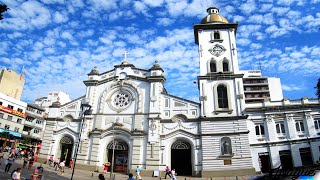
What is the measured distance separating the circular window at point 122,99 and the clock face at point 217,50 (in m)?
12.1

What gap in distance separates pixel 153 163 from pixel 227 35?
743 inches

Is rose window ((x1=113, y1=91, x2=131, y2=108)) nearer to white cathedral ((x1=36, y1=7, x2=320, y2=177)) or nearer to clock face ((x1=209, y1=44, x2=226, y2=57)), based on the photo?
white cathedral ((x1=36, y1=7, x2=320, y2=177))

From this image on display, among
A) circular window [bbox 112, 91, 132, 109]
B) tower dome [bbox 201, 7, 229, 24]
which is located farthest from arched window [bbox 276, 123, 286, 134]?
circular window [bbox 112, 91, 132, 109]

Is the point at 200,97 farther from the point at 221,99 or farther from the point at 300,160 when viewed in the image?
the point at 300,160

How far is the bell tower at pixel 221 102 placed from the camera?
2539cm

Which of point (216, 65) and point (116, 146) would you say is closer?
point (116, 146)

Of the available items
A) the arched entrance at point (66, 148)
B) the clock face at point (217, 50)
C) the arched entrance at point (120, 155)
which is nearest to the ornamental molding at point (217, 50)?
the clock face at point (217, 50)

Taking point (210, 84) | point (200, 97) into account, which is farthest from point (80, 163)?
point (210, 84)

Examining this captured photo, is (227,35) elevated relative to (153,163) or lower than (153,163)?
elevated

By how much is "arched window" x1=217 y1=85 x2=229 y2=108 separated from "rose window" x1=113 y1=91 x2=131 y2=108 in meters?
11.0

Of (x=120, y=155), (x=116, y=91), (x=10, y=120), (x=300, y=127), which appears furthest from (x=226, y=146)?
(x=10, y=120)

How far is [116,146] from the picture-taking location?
28500mm

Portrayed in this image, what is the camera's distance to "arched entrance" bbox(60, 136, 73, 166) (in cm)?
3047

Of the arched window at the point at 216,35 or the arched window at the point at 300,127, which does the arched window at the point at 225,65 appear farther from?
the arched window at the point at 300,127
